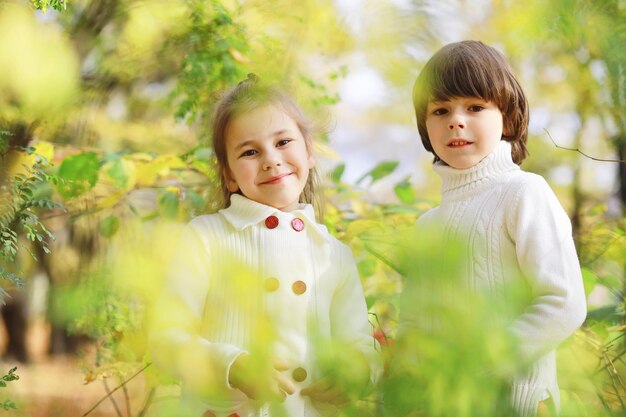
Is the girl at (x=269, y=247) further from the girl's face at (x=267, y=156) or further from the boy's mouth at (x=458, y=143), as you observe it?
the boy's mouth at (x=458, y=143)

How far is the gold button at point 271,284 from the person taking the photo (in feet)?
2.62

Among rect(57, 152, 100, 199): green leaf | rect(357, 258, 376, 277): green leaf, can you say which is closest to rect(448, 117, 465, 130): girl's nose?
rect(357, 258, 376, 277): green leaf

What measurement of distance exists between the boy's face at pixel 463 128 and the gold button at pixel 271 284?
23 cm

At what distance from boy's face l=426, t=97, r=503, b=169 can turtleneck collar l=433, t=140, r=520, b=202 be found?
0.5 inches

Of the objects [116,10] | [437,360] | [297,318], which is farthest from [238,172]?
[437,360]

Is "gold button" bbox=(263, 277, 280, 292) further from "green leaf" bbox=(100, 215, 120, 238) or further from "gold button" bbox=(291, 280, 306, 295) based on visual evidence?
"green leaf" bbox=(100, 215, 120, 238)

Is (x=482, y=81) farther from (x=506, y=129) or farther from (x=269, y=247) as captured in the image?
(x=269, y=247)

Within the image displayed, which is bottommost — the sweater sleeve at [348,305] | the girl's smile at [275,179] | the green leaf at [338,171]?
the sweater sleeve at [348,305]

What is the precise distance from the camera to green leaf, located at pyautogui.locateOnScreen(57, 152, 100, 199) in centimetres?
129

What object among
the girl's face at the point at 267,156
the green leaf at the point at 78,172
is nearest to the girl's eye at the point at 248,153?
the girl's face at the point at 267,156

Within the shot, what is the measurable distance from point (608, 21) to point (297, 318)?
59 centimetres

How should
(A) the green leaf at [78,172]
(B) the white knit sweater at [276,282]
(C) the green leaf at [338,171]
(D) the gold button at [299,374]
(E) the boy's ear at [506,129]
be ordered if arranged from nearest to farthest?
(D) the gold button at [299,374], (B) the white knit sweater at [276,282], (E) the boy's ear at [506,129], (C) the green leaf at [338,171], (A) the green leaf at [78,172]

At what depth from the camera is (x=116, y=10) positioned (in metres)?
1.46

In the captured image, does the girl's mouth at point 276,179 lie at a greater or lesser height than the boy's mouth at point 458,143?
greater
